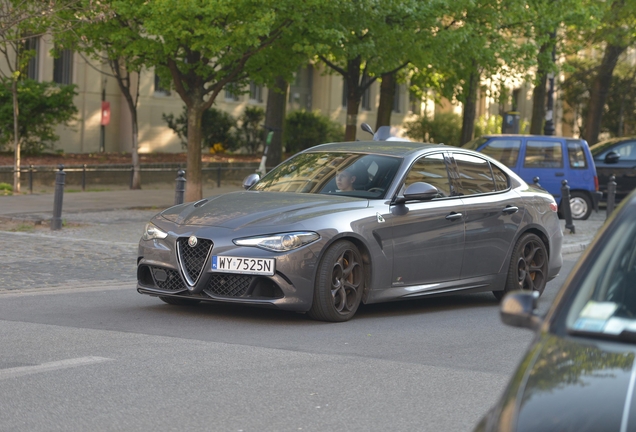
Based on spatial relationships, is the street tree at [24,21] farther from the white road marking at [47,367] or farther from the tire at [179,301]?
the white road marking at [47,367]

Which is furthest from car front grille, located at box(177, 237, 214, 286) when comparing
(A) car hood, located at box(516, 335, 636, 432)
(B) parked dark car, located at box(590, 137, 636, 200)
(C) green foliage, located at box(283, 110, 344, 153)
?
(C) green foliage, located at box(283, 110, 344, 153)

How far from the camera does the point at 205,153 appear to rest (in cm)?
3575

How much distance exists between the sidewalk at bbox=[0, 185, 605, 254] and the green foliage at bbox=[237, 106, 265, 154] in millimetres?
11883

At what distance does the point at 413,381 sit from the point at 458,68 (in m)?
19.9

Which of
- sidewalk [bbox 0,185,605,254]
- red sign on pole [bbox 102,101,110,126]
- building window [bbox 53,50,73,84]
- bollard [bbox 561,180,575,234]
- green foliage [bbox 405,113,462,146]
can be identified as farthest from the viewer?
green foliage [bbox 405,113,462,146]

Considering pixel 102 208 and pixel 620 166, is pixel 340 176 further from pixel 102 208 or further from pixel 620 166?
pixel 620 166

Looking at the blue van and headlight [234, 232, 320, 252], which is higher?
the blue van

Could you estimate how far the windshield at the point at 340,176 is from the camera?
9594 mm

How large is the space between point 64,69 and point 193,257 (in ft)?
87.9

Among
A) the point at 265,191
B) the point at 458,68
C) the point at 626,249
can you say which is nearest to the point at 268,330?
the point at 265,191

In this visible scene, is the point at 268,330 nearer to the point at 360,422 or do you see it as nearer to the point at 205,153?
the point at 360,422

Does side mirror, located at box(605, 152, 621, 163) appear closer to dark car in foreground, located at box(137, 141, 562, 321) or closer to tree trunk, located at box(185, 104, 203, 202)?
tree trunk, located at box(185, 104, 203, 202)

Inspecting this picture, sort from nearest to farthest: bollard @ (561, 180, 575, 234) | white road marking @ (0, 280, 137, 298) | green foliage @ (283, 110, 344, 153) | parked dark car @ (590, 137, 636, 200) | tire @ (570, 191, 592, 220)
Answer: white road marking @ (0, 280, 137, 298), bollard @ (561, 180, 575, 234), tire @ (570, 191, 592, 220), parked dark car @ (590, 137, 636, 200), green foliage @ (283, 110, 344, 153)

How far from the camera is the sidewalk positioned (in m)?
17.8
